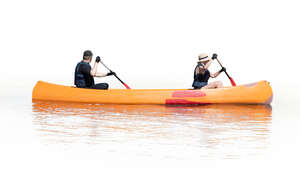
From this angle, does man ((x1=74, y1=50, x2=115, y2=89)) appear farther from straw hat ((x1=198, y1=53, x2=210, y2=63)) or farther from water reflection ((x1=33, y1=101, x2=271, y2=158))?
straw hat ((x1=198, y1=53, x2=210, y2=63))

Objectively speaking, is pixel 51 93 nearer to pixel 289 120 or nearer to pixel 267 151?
pixel 289 120

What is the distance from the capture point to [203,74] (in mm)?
12805

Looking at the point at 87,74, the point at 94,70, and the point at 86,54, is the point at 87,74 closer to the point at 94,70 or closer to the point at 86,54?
the point at 94,70

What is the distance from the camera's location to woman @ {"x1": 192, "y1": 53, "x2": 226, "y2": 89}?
41.7ft

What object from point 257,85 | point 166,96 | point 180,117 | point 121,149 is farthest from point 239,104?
point 121,149

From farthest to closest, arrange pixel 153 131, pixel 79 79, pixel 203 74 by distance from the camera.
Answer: pixel 79 79
pixel 203 74
pixel 153 131

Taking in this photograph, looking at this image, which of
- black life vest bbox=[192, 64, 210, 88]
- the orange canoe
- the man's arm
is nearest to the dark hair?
the man's arm

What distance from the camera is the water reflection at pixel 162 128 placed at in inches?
306

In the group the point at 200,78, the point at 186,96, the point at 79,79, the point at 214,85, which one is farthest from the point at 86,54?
the point at 214,85

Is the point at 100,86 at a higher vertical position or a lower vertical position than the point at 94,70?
lower

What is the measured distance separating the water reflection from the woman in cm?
88

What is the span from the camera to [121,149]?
7633 mm

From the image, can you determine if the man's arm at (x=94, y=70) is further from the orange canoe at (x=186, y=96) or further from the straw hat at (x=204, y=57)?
the straw hat at (x=204, y=57)

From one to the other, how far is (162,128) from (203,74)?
378 cm
